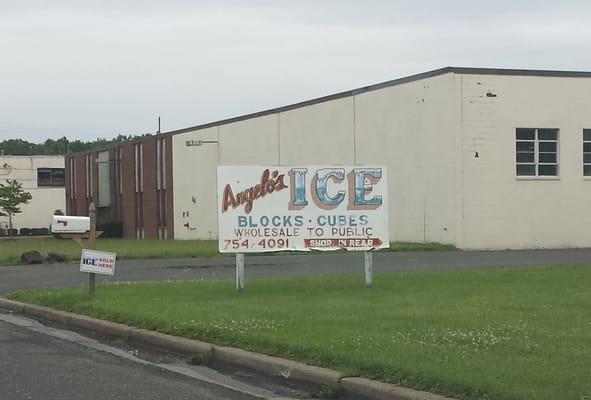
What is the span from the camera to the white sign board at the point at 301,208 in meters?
15.3

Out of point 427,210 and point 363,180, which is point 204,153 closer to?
point 427,210

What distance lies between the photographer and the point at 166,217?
5275 cm

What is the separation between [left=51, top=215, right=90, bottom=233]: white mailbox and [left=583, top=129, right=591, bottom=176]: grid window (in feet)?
77.8

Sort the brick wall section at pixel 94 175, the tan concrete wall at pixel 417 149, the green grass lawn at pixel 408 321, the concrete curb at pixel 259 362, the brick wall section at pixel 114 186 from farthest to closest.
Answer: the brick wall section at pixel 94 175
the brick wall section at pixel 114 186
the tan concrete wall at pixel 417 149
the green grass lawn at pixel 408 321
the concrete curb at pixel 259 362

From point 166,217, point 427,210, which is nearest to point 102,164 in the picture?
point 166,217

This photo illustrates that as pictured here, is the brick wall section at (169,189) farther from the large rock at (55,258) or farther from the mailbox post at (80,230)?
the mailbox post at (80,230)

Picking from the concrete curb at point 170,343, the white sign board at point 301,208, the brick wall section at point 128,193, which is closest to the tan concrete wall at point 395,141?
the brick wall section at point 128,193

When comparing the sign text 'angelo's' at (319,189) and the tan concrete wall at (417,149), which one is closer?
the sign text 'angelo's' at (319,189)

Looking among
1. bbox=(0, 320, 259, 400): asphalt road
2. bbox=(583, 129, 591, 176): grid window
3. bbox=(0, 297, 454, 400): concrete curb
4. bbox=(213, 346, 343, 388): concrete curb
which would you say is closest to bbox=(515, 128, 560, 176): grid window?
bbox=(583, 129, 591, 176): grid window

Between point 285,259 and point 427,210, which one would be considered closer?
point 285,259

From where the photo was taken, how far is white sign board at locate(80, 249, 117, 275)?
566 inches

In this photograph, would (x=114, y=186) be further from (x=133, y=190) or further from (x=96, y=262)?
(x=96, y=262)

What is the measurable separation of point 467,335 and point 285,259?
58.5 ft

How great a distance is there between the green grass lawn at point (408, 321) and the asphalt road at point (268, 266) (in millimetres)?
3343
